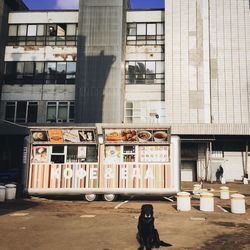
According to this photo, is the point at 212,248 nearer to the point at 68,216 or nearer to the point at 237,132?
the point at 68,216

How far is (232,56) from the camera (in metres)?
36.9

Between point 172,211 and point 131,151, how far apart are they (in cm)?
460

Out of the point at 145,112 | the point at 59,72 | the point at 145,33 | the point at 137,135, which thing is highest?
the point at 145,33

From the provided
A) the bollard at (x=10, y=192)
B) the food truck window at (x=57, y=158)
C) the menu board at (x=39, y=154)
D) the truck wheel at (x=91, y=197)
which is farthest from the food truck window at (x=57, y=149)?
→ the bollard at (x=10, y=192)

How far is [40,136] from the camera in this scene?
62.3 feet

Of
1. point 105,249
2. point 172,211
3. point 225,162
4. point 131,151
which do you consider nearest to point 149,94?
point 225,162

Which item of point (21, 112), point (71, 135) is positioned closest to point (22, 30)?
point (21, 112)

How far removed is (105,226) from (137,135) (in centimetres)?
756

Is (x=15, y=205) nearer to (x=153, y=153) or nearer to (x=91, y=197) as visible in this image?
(x=91, y=197)

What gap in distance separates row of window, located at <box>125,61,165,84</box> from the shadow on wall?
2.32m

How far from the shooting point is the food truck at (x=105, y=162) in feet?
59.3

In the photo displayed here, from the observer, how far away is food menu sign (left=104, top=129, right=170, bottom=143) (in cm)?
1830

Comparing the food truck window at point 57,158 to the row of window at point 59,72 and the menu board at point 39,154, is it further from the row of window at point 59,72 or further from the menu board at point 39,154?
the row of window at point 59,72

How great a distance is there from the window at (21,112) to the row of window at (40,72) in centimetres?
271
